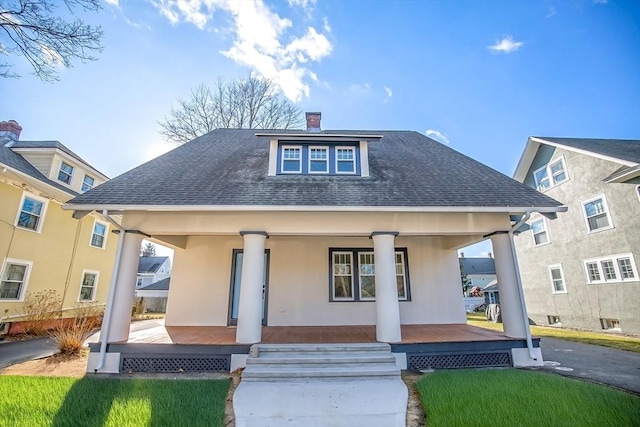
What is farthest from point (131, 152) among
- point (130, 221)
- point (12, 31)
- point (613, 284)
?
point (613, 284)

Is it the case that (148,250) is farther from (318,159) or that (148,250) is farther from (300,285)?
(318,159)

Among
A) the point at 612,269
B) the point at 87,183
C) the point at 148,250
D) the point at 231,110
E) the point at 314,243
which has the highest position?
the point at 231,110

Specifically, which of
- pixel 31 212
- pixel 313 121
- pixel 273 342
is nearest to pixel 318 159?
pixel 313 121

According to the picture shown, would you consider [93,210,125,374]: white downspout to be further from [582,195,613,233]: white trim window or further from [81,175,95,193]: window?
[582,195,613,233]: white trim window

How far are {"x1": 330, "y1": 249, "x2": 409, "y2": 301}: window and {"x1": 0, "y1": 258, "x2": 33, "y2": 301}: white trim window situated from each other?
38.9ft

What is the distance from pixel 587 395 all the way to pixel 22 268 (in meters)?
17.0

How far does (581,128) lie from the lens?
18.2 m

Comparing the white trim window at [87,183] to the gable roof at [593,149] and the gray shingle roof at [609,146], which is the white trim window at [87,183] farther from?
the gray shingle roof at [609,146]

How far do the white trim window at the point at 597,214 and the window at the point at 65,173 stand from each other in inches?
972

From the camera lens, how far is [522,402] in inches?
167

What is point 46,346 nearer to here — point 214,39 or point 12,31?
point 12,31

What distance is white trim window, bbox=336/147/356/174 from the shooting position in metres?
8.45

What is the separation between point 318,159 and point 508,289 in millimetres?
5979

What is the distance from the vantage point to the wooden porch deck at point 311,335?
21.3 ft
